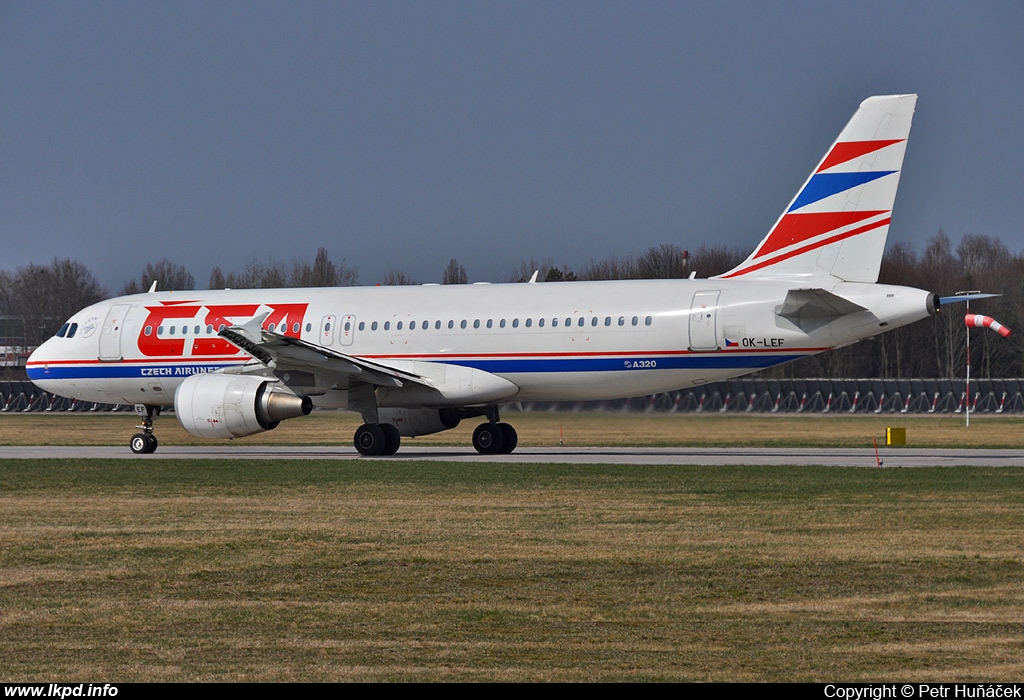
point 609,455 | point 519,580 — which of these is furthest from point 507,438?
point 519,580

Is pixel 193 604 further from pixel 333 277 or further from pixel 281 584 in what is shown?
pixel 333 277

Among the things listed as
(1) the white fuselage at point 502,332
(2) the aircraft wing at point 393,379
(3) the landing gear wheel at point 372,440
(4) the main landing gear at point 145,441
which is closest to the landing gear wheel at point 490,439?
(2) the aircraft wing at point 393,379

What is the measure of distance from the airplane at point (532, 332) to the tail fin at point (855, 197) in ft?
0.09

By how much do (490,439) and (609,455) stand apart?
300 cm

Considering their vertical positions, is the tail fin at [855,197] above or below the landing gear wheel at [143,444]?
above

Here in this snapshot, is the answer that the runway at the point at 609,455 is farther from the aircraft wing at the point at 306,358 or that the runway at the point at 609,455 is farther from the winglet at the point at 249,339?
the winglet at the point at 249,339

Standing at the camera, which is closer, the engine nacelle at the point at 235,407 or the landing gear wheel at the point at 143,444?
the engine nacelle at the point at 235,407

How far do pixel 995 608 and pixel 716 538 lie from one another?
174 inches

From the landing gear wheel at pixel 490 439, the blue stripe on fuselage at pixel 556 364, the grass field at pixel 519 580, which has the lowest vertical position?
the grass field at pixel 519 580

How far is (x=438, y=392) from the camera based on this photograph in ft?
96.0

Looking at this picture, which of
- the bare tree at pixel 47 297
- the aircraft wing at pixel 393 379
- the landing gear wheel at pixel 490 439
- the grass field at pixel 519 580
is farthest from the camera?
the bare tree at pixel 47 297

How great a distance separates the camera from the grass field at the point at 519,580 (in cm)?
862

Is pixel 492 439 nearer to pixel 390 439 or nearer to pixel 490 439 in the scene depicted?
pixel 490 439

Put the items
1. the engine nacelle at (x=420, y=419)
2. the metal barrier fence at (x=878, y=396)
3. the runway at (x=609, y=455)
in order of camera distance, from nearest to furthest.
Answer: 1. the runway at (x=609, y=455)
2. the engine nacelle at (x=420, y=419)
3. the metal barrier fence at (x=878, y=396)
